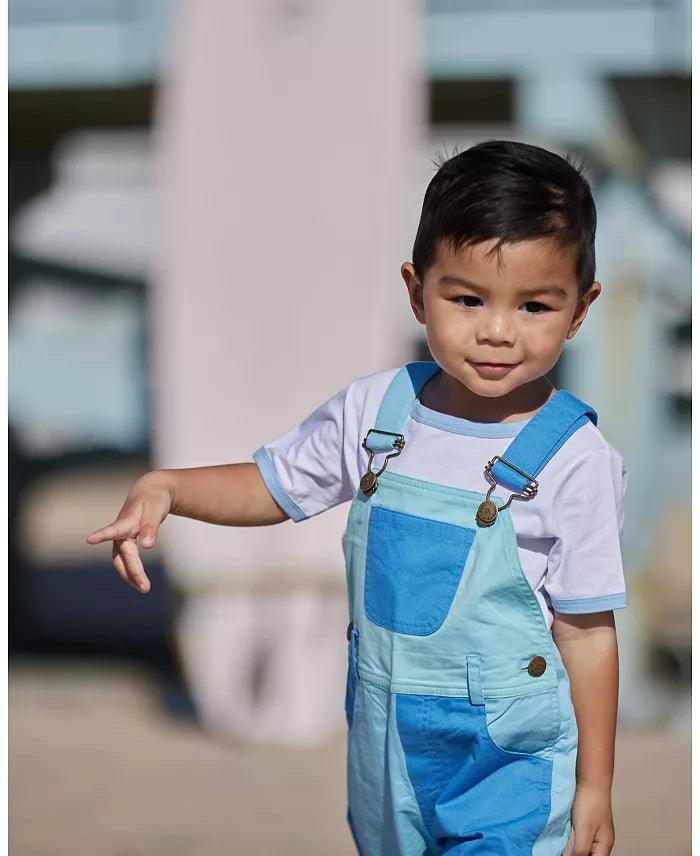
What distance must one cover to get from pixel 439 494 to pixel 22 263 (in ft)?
12.9

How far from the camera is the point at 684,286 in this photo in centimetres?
348

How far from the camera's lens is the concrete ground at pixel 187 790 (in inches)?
103

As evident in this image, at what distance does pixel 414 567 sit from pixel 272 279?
1.99 meters

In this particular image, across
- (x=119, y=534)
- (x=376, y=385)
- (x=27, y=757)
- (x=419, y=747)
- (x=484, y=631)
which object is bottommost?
(x=27, y=757)

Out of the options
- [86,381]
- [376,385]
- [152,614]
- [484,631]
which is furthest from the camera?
Answer: [86,381]

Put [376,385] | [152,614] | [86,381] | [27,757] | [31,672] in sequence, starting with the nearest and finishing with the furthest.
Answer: [376,385]
[27,757]
[31,672]
[152,614]
[86,381]

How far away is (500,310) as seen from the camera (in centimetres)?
133

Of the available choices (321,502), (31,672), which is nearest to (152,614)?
(31,672)

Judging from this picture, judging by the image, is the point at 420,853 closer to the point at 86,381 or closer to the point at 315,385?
the point at 315,385

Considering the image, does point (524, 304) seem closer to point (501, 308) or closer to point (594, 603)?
point (501, 308)

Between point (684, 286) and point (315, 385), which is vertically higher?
→ point (684, 286)

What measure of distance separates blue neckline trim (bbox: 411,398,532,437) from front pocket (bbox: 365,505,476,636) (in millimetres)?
122

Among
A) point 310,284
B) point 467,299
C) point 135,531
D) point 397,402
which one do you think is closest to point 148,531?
point 135,531

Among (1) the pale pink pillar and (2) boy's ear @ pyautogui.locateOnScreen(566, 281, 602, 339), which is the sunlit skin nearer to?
(2) boy's ear @ pyautogui.locateOnScreen(566, 281, 602, 339)
